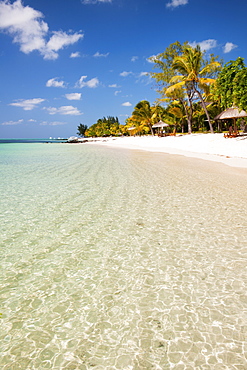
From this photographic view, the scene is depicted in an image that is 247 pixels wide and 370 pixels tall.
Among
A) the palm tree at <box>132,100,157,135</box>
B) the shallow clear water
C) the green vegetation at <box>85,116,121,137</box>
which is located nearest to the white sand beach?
the shallow clear water

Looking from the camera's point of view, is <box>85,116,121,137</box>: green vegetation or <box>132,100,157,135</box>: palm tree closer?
<box>132,100,157,135</box>: palm tree

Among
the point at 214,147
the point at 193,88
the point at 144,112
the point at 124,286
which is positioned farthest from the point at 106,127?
the point at 124,286

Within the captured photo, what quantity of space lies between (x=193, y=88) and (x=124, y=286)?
27912 mm

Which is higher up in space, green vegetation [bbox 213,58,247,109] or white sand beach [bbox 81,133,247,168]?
green vegetation [bbox 213,58,247,109]

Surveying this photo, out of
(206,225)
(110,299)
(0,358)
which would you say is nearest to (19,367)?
(0,358)

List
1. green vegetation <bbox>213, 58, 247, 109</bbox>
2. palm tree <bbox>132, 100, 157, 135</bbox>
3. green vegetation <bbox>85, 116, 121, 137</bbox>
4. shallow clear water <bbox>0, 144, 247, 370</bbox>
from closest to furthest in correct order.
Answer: shallow clear water <bbox>0, 144, 247, 370</bbox>, green vegetation <bbox>213, 58, 247, 109</bbox>, palm tree <bbox>132, 100, 157, 135</bbox>, green vegetation <bbox>85, 116, 121, 137</bbox>

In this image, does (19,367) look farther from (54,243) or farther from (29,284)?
(54,243)

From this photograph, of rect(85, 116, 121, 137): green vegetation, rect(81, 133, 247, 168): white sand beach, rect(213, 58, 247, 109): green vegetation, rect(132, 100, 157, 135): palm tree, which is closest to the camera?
rect(81, 133, 247, 168): white sand beach

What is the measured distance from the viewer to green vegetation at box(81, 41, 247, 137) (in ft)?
60.1

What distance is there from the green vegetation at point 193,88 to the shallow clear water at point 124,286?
1534 cm

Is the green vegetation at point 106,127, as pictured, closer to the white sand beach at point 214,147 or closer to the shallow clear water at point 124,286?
the white sand beach at point 214,147

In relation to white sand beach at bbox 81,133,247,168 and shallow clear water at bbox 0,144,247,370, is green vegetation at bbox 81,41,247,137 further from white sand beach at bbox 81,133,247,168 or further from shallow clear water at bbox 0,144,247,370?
shallow clear water at bbox 0,144,247,370

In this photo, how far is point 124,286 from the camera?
2.95 meters

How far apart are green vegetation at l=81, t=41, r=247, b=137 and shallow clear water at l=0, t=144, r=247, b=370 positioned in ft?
50.3
